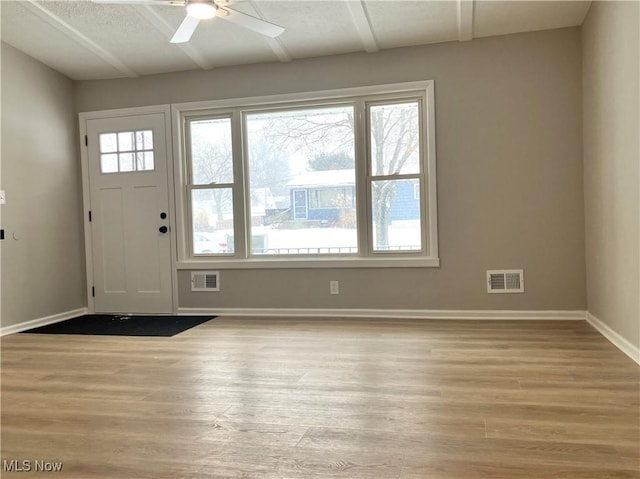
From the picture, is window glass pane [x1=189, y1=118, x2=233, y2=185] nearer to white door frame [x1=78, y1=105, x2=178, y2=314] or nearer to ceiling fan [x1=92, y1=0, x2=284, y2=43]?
white door frame [x1=78, y1=105, x2=178, y2=314]

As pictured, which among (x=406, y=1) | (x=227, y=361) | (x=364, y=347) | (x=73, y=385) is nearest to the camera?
(x=73, y=385)

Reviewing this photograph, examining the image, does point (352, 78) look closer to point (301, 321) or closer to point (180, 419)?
point (301, 321)

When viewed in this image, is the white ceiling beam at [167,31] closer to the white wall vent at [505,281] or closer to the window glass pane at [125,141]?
the window glass pane at [125,141]

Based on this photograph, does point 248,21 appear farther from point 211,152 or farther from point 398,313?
point 398,313

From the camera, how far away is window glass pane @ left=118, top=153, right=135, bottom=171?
5.46 meters

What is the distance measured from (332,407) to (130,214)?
389 centimetres

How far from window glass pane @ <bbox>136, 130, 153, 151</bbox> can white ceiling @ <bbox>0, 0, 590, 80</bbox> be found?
0.69 m

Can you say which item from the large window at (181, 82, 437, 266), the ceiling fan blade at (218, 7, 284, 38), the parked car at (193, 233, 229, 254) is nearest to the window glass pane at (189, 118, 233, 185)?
the large window at (181, 82, 437, 266)

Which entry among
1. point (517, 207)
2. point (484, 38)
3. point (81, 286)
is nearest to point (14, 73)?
point (81, 286)

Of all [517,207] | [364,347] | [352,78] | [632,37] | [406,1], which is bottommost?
[364,347]

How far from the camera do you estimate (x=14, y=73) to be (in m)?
4.74

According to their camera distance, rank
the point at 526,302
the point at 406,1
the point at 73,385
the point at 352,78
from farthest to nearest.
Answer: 1. the point at 352,78
2. the point at 526,302
3. the point at 406,1
4. the point at 73,385

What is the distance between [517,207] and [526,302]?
0.87m

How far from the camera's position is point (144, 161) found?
542cm
